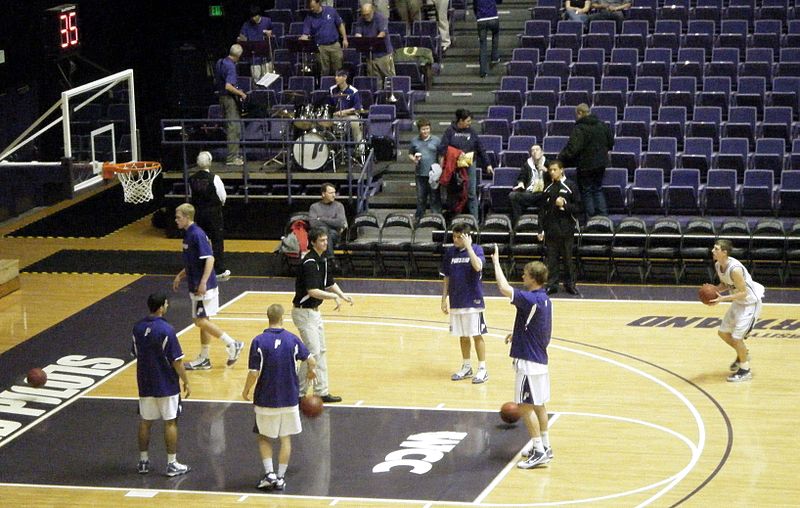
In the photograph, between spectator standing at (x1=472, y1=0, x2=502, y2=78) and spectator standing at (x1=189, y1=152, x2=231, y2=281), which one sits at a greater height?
spectator standing at (x1=472, y1=0, x2=502, y2=78)

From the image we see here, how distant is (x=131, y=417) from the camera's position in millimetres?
14508

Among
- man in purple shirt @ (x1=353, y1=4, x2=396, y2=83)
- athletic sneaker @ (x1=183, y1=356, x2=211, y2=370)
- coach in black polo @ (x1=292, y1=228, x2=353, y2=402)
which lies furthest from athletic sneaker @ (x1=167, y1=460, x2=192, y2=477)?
man in purple shirt @ (x1=353, y1=4, x2=396, y2=83)

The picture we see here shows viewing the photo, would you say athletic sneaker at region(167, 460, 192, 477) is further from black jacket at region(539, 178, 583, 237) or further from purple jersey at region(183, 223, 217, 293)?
black jacket at region(539, 178, 583, 237)

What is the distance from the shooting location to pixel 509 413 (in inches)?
531

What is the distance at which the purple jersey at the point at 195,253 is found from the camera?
15.3 meters

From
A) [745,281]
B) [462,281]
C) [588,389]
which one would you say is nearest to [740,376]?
[745,281]

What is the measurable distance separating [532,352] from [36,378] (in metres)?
6.00

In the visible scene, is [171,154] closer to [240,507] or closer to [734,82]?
[734,82]

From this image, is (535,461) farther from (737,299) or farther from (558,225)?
(558,225)

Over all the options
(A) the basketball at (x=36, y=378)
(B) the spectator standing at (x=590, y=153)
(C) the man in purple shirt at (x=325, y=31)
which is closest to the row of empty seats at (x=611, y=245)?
(B) the spectator standing at (x=590, y=153)

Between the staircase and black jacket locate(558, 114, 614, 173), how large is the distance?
10.6 feet

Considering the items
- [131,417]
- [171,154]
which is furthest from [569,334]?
[171,154]

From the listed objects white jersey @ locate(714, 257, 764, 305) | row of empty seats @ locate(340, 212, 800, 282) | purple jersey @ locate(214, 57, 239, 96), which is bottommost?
row of empty seats @ locate(340, 212, 800, 282)

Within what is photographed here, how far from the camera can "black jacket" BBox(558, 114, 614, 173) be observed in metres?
20.5
